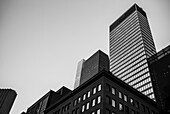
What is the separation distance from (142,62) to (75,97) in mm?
76557

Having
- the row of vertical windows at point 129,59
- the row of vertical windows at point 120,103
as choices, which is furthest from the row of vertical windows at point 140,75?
the row of vertical windows at point 120,103

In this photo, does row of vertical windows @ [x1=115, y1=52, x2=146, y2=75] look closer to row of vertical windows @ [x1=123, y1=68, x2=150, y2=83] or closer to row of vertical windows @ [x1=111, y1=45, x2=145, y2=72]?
row of vertical windows @ [x1=111, y1=45, x2=145, y2=72]

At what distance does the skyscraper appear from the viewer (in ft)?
355

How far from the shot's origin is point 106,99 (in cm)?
4241

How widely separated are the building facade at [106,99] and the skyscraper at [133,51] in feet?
152

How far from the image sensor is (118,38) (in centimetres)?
17000

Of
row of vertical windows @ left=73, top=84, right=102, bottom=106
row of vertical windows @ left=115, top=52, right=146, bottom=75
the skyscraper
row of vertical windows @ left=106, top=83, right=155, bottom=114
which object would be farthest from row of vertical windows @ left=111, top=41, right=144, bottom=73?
row of vertical windows @ left=73, top=84, right=102, bottom=106

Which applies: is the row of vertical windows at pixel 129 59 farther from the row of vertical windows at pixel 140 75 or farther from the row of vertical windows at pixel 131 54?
the row of vertical windows at pixel 140 75

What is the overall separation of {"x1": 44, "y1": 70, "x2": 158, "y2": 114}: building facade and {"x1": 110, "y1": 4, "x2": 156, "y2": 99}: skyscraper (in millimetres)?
46343

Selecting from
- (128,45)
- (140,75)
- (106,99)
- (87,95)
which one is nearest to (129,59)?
(128,45)

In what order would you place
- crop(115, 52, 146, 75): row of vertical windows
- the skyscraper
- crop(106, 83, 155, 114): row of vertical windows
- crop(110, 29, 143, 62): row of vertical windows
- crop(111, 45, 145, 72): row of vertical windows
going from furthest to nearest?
crop(110, 29, 143, 62): row of vertical windows
crop(111, 45, 145, 72): row of vertical windows
crop(115, 52, 146, 75): row of vertical windows
the skyscraper
crop(106, 83, 155, 114): row of vertical windows

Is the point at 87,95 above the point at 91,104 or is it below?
above

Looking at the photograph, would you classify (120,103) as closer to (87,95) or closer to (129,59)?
(87,95)

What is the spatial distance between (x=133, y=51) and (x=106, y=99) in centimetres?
9874
